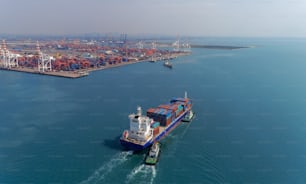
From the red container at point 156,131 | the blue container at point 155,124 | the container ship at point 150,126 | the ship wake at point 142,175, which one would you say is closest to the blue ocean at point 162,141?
the ship wake at point 142,175

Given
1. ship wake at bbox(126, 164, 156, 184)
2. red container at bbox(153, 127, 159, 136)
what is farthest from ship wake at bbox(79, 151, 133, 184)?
red container at bbox(153, 127, 159, 136)

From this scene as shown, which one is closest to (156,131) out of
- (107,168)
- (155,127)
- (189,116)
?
(155,127)

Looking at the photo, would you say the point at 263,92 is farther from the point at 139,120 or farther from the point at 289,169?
the point at 139,120

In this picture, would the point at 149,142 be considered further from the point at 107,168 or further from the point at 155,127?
the point at 107,168

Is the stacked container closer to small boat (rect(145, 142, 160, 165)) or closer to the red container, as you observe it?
the red container

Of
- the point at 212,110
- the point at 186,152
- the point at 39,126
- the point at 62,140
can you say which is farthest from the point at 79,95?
the point at 186,152
